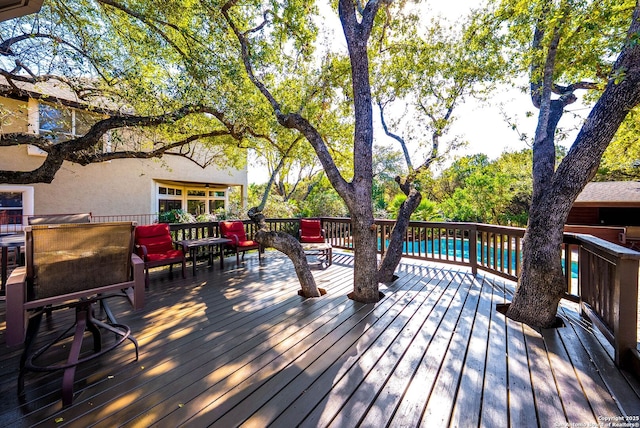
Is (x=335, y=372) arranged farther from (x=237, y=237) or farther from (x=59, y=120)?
A: (x=59, y=120)

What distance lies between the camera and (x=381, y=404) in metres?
1.70

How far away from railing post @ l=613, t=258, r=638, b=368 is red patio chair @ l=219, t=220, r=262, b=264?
17.1 feet

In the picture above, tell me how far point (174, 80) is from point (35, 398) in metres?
4.94

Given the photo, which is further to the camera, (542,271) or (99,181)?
(99,181)

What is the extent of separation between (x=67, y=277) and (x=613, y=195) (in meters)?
17.2

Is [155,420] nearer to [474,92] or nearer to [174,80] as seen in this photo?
[174,80]

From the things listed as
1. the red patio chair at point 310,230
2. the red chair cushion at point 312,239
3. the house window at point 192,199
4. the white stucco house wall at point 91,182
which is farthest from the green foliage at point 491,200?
the white stucco house wall at point 91,182

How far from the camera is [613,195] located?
1110cm

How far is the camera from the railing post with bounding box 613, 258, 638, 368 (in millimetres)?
2051

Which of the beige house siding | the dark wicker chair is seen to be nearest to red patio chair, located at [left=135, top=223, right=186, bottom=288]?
the dark wicker chair

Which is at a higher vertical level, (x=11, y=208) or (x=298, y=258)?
(x=11, y=208)

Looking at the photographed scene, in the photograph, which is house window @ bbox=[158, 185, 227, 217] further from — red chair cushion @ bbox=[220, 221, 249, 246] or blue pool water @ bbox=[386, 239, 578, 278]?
blue pool water @ bbox=[386, 239, 578, 278]

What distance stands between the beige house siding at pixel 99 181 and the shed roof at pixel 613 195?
16.0 metres

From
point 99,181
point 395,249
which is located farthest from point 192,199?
point 395,249
